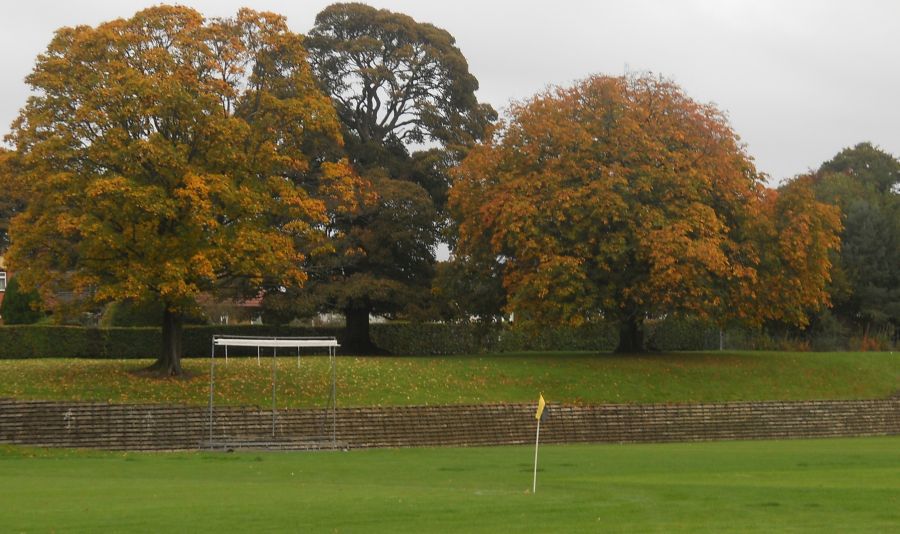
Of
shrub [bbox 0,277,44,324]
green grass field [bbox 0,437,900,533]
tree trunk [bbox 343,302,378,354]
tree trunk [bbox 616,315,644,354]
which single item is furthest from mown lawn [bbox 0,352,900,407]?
shrub [bbox 0,277,44,324]

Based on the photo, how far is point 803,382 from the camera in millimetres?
43281

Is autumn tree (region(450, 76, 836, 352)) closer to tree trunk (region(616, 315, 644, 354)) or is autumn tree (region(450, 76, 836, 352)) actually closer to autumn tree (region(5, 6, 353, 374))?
tree trunk (region(616, 315, 644, 354))

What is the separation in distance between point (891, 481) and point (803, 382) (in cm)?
2340

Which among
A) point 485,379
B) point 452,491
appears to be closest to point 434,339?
point 485,379

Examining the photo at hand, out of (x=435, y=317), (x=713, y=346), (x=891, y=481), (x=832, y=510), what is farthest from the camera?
(x=713, y=346)

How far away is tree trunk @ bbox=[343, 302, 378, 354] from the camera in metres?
51.2

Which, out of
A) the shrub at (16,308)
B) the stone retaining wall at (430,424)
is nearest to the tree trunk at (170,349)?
the stone retaining wall at (430,424)

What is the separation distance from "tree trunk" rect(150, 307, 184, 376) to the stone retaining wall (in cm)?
418

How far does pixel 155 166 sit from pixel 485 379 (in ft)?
43.6

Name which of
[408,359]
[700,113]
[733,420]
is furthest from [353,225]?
[733,420]

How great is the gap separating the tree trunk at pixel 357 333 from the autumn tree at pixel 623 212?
6.77 meters

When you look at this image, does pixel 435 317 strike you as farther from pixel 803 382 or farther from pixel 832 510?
pixel 832 510

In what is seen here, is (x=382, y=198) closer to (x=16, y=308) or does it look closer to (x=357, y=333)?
(x=357, y=333)

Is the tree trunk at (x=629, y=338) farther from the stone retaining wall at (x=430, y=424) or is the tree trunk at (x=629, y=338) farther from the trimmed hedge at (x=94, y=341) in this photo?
the trimmed hedge at (x=94, y=341)
